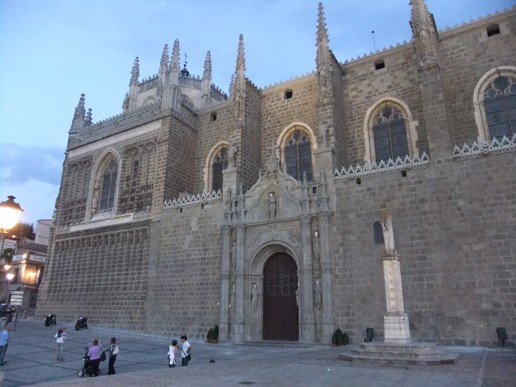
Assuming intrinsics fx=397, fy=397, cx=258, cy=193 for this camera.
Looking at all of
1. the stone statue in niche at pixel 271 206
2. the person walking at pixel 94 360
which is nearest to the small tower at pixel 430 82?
the stone statue in niche at pixel 271 206

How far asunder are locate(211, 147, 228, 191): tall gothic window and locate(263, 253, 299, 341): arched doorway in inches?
290

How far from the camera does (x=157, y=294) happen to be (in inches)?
827

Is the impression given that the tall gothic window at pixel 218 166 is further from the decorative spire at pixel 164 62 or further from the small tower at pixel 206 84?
the decorative spire at pixel 164 62

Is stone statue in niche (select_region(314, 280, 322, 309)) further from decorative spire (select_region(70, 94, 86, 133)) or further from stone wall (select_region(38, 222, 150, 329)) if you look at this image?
decorative spire (select_region(70, 94, 86, 133))

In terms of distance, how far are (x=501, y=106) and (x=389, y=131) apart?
15.8 ft

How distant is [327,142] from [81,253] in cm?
1703

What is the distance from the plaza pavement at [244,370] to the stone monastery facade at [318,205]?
6.33 feet

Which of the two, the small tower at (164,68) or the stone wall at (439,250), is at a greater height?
the small tower at (164,68)

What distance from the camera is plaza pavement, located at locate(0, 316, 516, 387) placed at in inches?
305

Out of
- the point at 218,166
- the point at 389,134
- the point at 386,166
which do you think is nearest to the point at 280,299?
the point at 386,166

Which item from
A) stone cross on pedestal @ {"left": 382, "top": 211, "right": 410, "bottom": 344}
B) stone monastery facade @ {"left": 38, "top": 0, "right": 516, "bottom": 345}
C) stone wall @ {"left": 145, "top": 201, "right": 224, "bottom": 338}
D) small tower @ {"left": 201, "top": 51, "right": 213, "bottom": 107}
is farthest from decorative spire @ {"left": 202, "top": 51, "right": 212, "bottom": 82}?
stone cross on pedestal @ {"left": 382, "top": 211, "right": 410, "bottom": 344}

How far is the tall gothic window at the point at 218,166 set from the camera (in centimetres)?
2445

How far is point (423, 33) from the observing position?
57.4 ft

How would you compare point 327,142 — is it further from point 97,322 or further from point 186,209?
point 97,322
